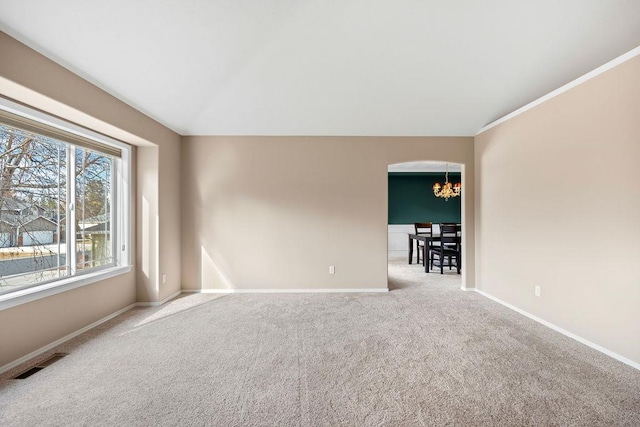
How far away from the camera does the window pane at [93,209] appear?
2.93 meters

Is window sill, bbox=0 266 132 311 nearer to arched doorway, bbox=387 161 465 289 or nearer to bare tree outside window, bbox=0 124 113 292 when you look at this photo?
bare tree outside window, bbox=0 124 113 292

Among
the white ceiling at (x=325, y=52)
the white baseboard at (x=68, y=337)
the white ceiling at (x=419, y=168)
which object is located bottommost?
the white baseboard at (x=68, y=337)

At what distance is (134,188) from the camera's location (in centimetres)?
359

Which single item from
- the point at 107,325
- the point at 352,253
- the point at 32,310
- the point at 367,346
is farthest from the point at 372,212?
the point at 32,310

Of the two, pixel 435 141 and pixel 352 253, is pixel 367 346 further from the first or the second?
pixel 435 141

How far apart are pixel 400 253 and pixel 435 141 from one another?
4.47 meters

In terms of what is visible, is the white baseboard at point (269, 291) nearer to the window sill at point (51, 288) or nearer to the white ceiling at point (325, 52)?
the window sill at point (51, 288)

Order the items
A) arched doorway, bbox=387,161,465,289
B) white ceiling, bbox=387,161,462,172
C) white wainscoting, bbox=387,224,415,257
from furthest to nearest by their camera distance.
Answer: arched doorway, bbox=387,161,465,289 → white wainscoting, bbox=387,224,415,257 → white ceiling, bbox=387,161,462,172

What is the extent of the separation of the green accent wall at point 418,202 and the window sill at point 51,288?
7082mm

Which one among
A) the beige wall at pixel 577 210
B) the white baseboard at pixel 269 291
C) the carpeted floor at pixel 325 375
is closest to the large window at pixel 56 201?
the carpeted floor at pixel 325 375

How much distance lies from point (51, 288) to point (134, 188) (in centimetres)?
153

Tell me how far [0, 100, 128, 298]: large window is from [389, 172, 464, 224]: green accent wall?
6899 millimetres

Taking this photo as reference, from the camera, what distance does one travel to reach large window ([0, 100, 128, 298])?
7.40 feet

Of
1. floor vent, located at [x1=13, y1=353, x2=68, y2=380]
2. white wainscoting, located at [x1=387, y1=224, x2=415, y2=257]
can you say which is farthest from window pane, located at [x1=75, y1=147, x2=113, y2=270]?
white wainscoting, located at [x1=387, y1=224, x2=415, y2=257]
